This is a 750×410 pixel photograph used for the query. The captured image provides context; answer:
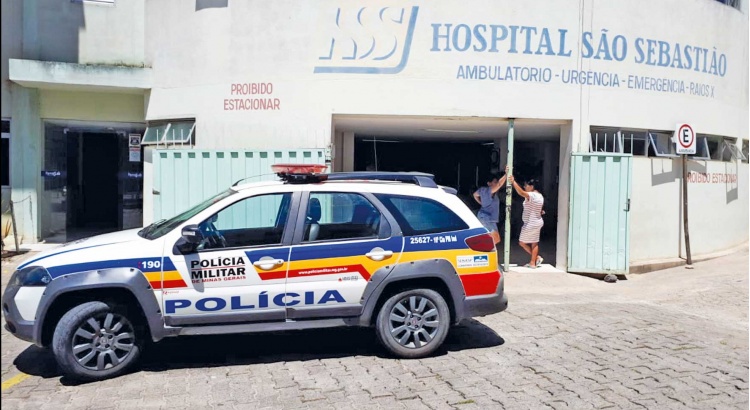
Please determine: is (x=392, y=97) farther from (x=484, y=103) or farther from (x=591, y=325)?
(x=591, y=325)

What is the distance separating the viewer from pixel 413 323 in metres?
5.98

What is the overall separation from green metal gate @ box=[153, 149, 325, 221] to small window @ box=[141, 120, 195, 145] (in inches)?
27.1

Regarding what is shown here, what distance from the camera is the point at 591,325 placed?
7.46 metres

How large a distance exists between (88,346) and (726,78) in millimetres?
11843

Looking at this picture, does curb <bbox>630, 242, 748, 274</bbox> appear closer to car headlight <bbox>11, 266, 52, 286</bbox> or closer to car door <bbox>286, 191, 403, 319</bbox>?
car door <bbox>286, 191, 403, 319</bbox>

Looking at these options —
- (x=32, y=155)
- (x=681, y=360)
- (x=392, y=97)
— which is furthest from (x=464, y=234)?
(x=32, y=155)

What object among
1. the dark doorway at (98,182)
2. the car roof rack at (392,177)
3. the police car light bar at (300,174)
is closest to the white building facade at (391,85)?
the dark doorway at (98,182)

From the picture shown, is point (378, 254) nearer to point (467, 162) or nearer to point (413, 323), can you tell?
point (413, 323)

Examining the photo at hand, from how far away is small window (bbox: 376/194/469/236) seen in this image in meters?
6.04

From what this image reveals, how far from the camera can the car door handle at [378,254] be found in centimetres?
584

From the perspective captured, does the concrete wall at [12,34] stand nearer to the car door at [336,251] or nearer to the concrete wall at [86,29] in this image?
the concrete wall at [86,29]

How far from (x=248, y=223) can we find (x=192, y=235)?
3.22 ft

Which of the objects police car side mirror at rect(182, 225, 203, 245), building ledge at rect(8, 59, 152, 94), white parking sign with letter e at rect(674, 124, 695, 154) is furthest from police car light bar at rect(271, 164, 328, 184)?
white parking sign with letter e at rect(674, 124, 695, 154)

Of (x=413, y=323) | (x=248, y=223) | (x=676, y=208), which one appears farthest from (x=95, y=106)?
(x=676, y=208)
